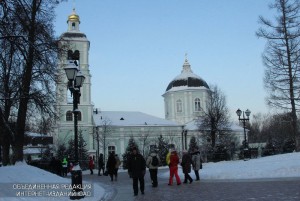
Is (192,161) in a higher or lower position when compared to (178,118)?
lower

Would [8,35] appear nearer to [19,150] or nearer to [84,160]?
[19,150]

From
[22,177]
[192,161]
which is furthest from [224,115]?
[22,177]

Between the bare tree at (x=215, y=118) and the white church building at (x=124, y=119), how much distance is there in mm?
11764

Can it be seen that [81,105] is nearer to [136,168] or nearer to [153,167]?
[153,167]

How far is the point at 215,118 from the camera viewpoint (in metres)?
51.4

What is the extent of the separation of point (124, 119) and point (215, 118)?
75.6ft

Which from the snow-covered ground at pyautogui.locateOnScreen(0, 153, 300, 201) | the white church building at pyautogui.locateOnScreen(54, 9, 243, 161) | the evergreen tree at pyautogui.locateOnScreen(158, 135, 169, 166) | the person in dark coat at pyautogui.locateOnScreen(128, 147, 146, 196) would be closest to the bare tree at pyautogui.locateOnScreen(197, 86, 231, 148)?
the evergreen tree at pyautogui.locateOnScreen(158, 135, 169, 166)

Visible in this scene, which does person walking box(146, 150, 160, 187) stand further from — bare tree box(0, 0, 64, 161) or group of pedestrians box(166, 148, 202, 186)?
bare tree box(0, 0, 64, 161)

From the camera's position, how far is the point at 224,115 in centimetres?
5388

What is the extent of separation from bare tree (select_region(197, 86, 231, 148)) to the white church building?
11.8 metres

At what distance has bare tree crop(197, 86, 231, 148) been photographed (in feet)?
164

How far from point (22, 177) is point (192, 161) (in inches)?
323

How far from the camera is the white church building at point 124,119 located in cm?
6431

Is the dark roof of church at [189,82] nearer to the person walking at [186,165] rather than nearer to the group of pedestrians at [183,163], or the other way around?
the group of pedestrians at [183,163]
